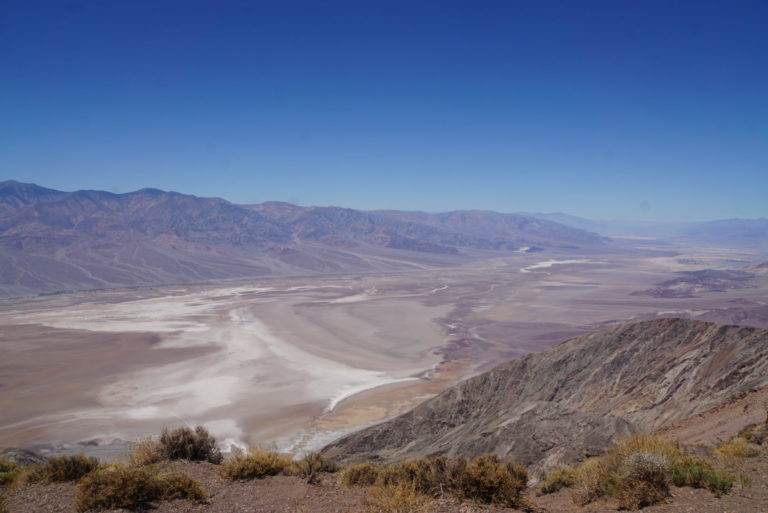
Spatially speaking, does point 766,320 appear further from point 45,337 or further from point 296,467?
point 45,337

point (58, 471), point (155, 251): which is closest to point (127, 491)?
point (58, 471)

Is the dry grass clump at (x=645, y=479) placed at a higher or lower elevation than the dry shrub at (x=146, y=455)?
higher

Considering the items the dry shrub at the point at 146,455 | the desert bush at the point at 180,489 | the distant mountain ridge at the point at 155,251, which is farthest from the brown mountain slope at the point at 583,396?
the distant mountain ridge at the point at 155,251

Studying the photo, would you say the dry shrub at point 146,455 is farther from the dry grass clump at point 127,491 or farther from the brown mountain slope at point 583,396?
the brown mountain slope at point 583,396

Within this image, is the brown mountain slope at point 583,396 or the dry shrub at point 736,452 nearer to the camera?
the dry shrub at point 736,452

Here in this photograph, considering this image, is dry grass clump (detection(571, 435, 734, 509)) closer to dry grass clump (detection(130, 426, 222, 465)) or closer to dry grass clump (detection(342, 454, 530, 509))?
dry grass clump (detection(342, 454, 530, 509))

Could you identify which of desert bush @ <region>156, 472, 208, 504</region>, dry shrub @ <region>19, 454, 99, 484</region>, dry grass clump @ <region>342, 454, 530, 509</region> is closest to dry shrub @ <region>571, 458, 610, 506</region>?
dry grass clump @ <region>342, 454, 530, 509</region>
